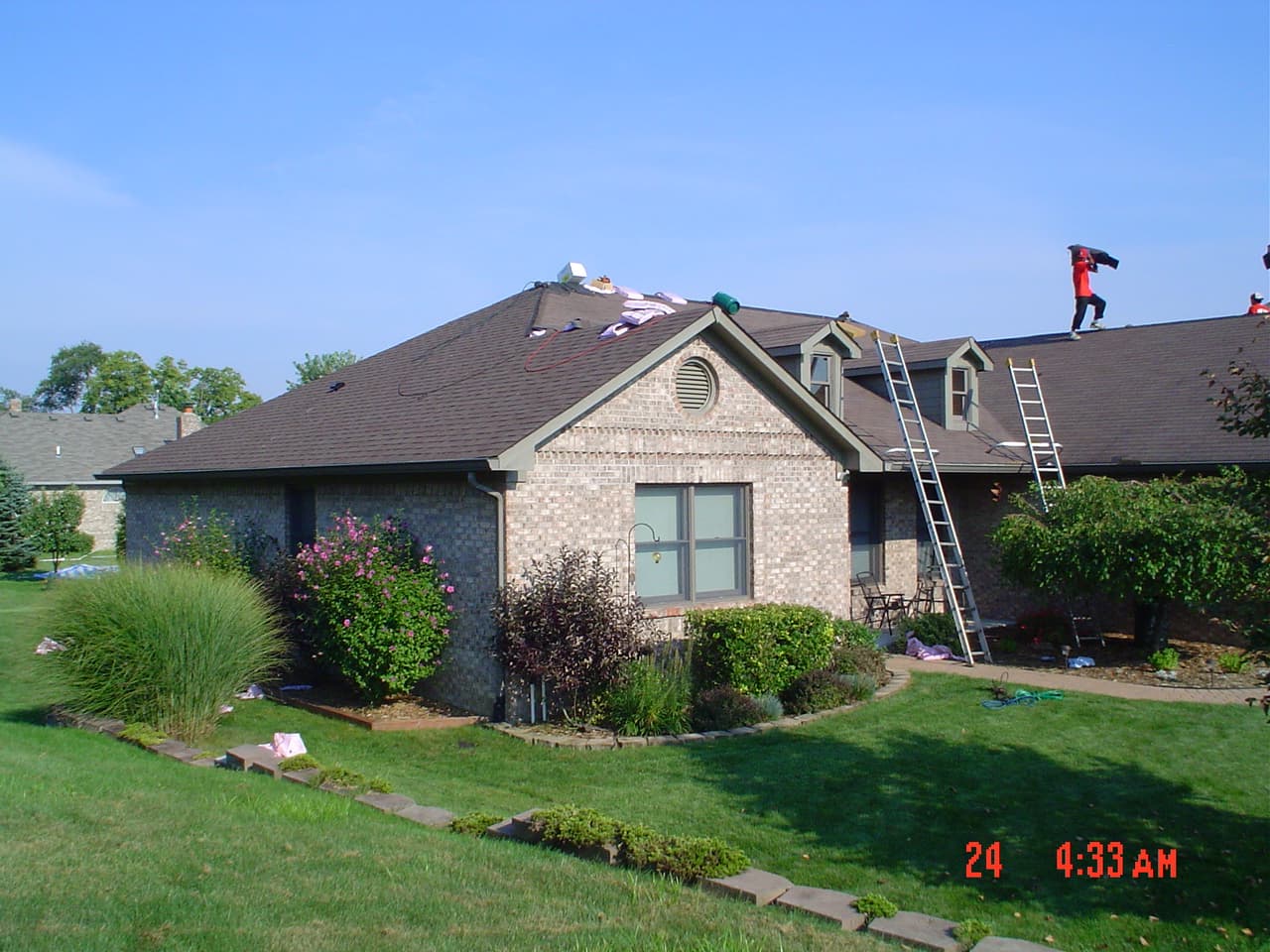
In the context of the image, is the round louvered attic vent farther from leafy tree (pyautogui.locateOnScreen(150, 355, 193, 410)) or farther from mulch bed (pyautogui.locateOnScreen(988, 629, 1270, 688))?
Answer: leafy tree (pyautogui.locateOnScreen(150, 355, 193, 410))

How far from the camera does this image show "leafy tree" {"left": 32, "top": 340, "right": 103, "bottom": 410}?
102 meters

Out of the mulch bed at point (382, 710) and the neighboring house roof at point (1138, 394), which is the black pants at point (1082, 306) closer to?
the neighboring house roof at point (1138, 394)

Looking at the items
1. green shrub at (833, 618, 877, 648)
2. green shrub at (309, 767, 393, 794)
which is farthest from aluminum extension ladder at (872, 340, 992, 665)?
green shrub at (309, 767, 393, 794)

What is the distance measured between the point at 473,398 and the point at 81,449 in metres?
38.9

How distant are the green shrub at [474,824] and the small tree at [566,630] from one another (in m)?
3.95

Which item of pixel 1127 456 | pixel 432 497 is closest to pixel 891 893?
pixel 432 497

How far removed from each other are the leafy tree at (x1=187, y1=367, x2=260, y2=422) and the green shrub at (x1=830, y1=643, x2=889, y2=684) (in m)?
74.3

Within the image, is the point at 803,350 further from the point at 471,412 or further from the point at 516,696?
the point at 516,696

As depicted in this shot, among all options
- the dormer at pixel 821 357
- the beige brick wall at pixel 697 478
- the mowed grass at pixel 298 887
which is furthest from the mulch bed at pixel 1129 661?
the mowed grass at pixel 298 887

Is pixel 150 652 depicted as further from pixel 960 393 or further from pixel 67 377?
pixel 67 377

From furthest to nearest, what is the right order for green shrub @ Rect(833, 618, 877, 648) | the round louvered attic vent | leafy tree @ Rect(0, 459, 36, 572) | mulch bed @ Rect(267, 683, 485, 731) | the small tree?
leafy tree @ Rect(0, 459, 36, 572), green shrub @ Rect(833, 618, 877, 648), the round louvered attic vent, mulch bed @ Rect(267, 683, 485, 731), the small tree

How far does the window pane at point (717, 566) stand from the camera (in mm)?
14156

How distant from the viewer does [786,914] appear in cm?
588

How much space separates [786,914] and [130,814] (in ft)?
13.9
